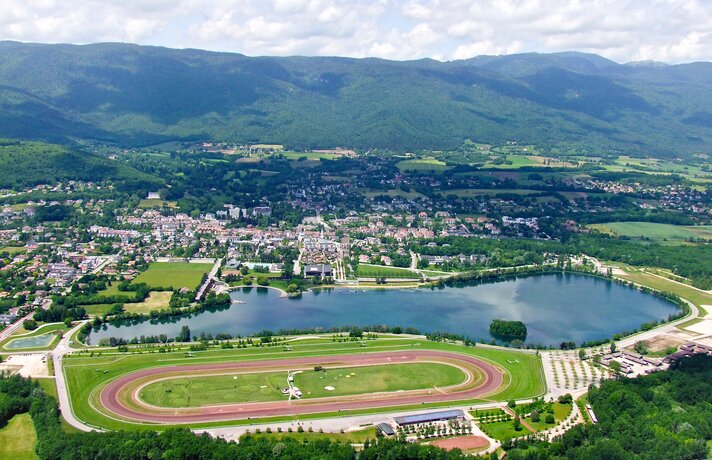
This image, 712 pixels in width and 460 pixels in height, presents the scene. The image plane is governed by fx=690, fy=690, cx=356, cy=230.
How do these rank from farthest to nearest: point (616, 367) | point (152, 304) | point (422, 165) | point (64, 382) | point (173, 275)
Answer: point (422, 165) < point (173, 275) < point (152, 304) < point (616, 367) < point (64, 382)

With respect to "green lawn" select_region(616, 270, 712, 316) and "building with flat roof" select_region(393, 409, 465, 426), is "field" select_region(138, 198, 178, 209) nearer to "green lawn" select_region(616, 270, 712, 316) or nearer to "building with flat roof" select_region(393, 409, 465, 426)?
"green lawn" select_region(616, 270, 712, 316)

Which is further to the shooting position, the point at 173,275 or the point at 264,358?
the point at 173,275

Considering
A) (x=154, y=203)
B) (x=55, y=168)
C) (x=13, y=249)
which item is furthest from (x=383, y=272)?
(x=55, y=168)

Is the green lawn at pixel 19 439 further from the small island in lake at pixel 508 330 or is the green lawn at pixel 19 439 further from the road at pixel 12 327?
the small island in lake at pixel 508 330

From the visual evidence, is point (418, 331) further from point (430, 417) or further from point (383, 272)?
point (383, 272)

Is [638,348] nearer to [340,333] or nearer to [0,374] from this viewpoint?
[340,333]
